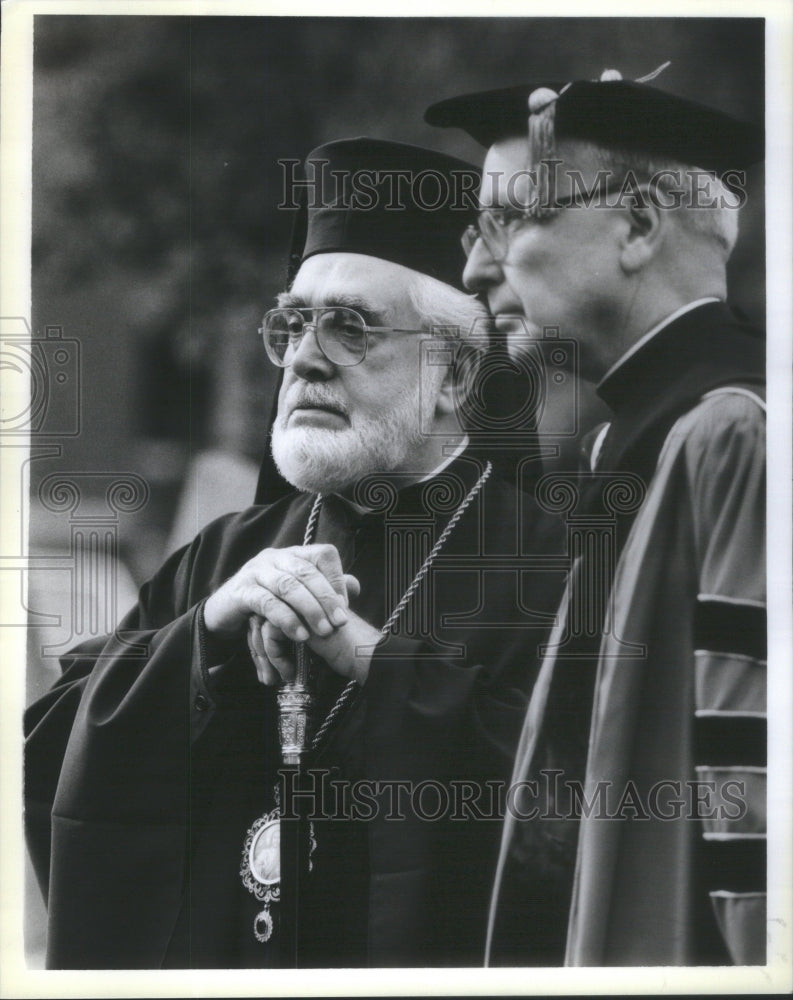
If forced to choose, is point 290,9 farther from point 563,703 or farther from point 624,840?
→ point 624,840

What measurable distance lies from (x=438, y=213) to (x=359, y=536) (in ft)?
3.86

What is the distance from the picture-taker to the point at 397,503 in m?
4.40

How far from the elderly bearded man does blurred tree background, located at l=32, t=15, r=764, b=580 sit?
0.16 metres

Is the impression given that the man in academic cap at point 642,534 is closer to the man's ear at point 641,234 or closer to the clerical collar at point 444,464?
the man's ear at point 641,234

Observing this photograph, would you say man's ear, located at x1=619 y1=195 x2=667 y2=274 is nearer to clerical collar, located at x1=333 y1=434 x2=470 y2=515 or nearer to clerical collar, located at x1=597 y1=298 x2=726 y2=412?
clerical collar, located at x1=597 y1=298 x2=726 y2=412

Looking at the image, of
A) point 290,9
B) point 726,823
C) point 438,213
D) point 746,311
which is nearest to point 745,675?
point 726,823

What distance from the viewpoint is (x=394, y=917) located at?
427cm

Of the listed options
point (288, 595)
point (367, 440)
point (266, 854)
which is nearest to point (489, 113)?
point (367, 440)

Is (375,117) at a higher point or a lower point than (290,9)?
lower

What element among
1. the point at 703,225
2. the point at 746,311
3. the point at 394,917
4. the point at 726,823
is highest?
the point at 703,225

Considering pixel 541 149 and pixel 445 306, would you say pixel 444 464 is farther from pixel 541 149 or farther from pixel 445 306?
pixel 541 149

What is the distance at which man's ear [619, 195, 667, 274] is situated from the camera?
439 cm

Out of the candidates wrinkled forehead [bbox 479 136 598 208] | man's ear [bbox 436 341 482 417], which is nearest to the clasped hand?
man's ear [bbox 436 341 482 417]

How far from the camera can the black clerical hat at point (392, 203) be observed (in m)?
4.42
